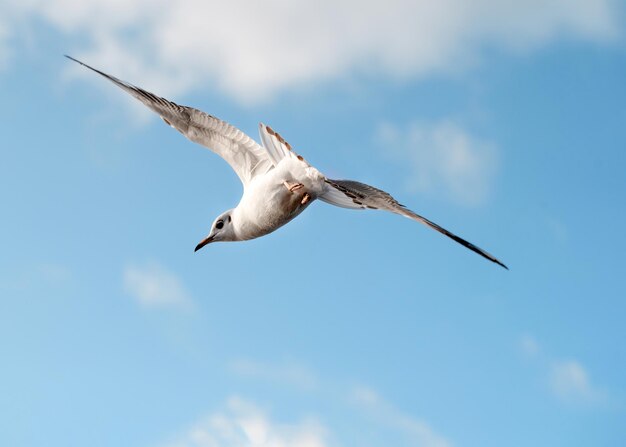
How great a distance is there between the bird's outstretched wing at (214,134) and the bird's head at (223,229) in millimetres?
658

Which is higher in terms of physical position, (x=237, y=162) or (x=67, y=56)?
(x=237, y=162)

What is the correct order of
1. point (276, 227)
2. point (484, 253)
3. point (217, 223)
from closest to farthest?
1. point (484, 253)
2. point (276, 227)
3. point (217, 223)

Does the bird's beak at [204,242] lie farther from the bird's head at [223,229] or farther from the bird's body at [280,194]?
the bird's body at [280,194]

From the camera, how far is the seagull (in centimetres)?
1067

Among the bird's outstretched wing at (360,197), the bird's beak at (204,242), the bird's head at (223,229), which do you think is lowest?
the bird's beak at (204,242)

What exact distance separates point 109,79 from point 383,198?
4.39 metres

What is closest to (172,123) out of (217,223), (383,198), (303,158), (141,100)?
(141,100)

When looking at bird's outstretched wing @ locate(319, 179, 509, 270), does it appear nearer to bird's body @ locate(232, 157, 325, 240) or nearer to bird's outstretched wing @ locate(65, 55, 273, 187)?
bird's body @ locate(232, 157, 325, 240)

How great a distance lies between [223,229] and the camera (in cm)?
1234

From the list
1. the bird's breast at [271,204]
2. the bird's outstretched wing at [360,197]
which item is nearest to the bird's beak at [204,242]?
the bird's breast at [271,204]

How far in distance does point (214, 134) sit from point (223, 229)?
4.71 feet

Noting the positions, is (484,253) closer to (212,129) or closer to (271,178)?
(271,178)

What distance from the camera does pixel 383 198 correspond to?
10.6 m

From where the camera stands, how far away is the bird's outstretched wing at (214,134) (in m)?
11.9
